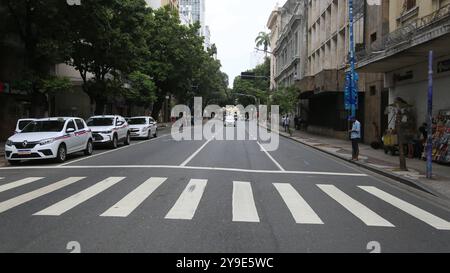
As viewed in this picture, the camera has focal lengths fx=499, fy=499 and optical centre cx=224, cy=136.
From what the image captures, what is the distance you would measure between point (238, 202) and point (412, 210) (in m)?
3.30

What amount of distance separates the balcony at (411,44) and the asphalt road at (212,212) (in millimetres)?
4969

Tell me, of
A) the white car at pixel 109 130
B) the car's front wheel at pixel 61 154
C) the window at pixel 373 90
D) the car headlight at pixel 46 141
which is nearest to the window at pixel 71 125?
the car's front wheel at pixel 61 154

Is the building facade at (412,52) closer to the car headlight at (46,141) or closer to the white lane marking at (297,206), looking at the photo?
the white lane marking at (297,206)

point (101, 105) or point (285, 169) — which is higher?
point (101, 105)

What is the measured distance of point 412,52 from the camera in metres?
18.8

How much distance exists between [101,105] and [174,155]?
1707cm

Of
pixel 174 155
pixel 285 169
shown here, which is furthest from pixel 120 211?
pixel 174 155

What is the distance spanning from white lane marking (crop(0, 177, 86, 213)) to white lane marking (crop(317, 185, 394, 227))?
6.13m

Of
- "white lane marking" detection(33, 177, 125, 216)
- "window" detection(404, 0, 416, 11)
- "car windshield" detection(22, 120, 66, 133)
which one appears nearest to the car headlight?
"car windshield" detection(22, 120, 66, 133)

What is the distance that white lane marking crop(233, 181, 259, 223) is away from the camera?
8.14 metres

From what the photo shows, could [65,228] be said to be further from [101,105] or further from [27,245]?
[101,105]

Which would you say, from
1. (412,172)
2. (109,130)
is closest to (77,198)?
(412,172)

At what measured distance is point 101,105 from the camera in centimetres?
3600

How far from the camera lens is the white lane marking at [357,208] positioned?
8109 millimetres
